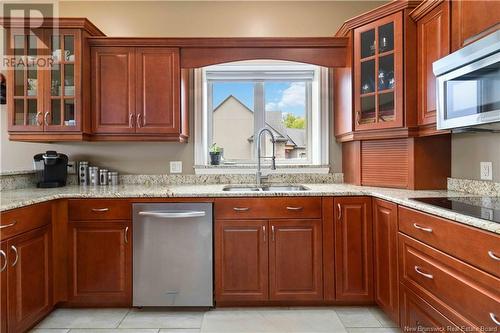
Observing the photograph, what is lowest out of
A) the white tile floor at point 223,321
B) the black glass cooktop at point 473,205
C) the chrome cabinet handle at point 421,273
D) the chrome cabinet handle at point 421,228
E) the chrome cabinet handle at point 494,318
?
the white tile floor at point 223,321

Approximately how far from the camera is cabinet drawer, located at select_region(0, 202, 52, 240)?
181 centimetres

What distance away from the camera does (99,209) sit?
233 centimetres

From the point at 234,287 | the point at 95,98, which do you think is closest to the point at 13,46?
the point at 95,98

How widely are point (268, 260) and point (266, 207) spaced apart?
39cm

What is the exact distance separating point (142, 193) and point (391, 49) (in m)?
2.13

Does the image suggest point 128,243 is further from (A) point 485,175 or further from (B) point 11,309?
(A) point 485,175

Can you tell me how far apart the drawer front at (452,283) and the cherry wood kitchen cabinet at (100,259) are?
1867mm

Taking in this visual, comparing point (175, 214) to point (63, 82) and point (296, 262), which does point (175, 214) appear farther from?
point (63, 82)

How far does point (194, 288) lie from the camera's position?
7.64 ft

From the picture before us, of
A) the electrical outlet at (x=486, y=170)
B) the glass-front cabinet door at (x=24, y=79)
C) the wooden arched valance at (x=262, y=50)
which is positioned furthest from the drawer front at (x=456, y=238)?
the glass-front cabinet door at (x=24, y=79)

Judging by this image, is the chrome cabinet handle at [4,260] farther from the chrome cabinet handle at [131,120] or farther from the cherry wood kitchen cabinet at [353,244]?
the cherry wood kitchen cabinet at [353,244]

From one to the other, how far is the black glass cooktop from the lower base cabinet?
81 centimetres

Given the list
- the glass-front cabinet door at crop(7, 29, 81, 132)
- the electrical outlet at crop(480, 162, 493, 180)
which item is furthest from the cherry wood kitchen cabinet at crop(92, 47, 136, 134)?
the electrical outlet at crop(480, 162, 493, 180)

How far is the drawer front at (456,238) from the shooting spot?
1.25 meters
